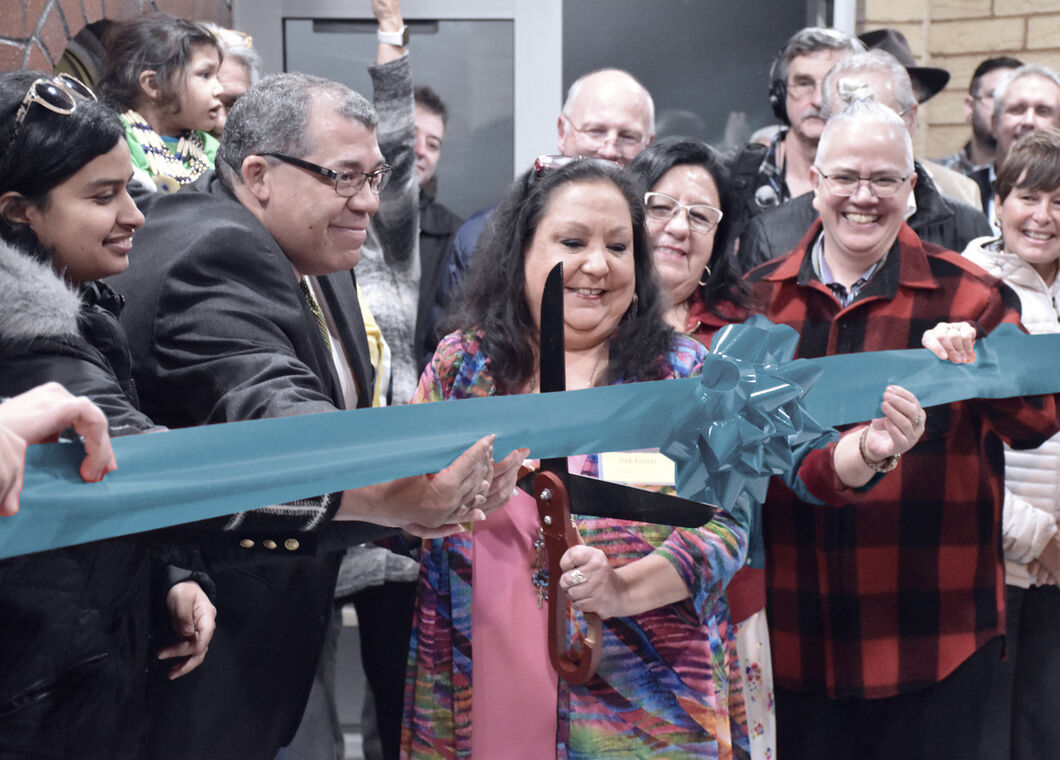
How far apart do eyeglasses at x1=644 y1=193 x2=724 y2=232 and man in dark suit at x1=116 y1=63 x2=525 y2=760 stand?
0.96 meters

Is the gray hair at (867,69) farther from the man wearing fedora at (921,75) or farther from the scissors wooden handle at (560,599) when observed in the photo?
the scissors wooden handle at (560,599)

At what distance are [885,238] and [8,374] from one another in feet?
6.22

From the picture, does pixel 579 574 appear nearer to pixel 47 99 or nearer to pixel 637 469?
pixel 637 469

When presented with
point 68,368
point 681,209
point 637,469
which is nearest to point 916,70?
point 681,209

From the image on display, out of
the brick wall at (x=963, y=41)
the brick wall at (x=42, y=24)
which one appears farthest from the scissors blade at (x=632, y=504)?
the brick wall at (x=963, y=41)

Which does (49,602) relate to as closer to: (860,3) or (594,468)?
(594,468)

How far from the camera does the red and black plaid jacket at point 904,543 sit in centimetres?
251

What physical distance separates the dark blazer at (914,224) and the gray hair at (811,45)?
629mm

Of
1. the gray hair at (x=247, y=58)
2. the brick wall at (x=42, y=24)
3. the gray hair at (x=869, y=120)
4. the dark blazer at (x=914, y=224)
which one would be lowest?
the dark blazer at (x=914, y=224)

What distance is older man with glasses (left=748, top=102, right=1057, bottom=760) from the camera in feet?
8.22

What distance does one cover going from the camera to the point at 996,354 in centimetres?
239

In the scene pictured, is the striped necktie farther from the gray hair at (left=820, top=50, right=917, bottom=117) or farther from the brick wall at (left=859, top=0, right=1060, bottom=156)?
the brick wall at (left=859, top=0, right=1060, bottom=156)

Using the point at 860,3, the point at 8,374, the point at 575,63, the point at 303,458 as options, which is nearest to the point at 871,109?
the point at 303,458

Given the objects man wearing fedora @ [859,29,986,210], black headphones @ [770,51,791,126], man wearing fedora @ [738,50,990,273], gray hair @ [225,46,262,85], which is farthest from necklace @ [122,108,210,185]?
man wearing fedora @ [859,29,986,210]
